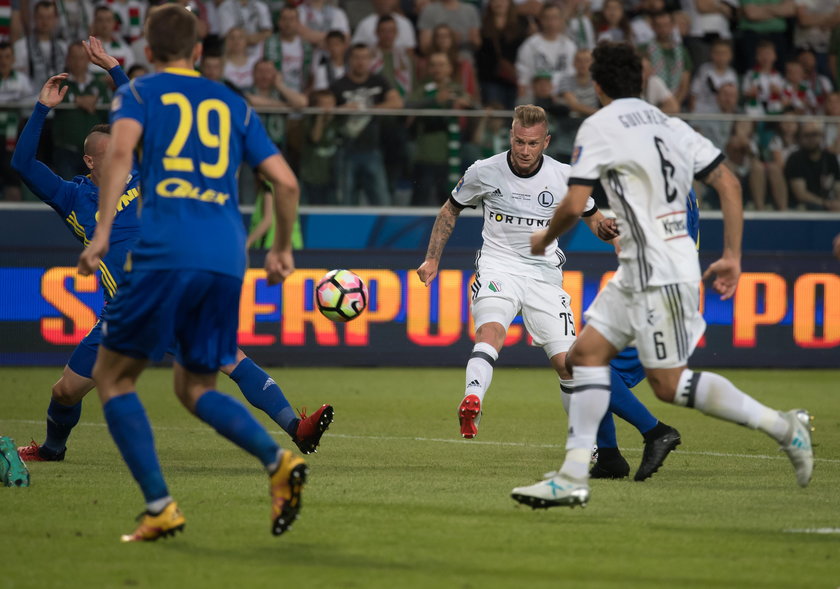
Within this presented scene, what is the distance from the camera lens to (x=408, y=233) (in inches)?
622

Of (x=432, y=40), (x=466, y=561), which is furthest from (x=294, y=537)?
(x=432, y=40)

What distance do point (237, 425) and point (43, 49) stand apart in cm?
1151

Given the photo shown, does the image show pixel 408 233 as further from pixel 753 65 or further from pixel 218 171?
pixel 218 171

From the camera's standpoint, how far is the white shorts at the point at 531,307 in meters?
8.59

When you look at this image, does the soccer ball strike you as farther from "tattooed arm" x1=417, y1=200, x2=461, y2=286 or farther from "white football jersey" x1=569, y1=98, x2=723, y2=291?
"white football jersey" x1=569, y1=98, x2=723, y2=291

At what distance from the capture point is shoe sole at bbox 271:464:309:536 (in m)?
5.36


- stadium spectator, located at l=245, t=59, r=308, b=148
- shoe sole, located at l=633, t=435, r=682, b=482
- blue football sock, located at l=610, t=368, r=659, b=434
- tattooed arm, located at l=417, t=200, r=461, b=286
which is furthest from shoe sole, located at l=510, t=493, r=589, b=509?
stadium spectator, located at l=245, t=59, r=308, b=148

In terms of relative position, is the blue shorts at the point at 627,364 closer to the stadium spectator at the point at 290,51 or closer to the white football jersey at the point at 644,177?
the white football jersey at the point at 644,177

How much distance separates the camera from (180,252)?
538 centimetres

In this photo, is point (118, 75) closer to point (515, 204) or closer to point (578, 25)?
point (515, 204)

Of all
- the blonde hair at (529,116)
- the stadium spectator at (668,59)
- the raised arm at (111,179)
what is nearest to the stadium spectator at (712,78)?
the stadium spectator at (668,59)

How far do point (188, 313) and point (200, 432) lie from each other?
4562 mm

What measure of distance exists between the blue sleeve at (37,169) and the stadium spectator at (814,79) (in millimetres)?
11813

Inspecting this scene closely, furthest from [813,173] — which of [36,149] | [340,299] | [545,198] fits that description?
[36,149]
